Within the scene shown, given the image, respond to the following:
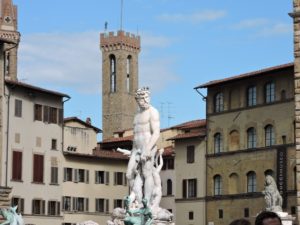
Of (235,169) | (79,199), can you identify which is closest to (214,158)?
(235,169)

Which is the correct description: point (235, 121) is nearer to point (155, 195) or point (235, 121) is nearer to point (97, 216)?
point (97, 216)

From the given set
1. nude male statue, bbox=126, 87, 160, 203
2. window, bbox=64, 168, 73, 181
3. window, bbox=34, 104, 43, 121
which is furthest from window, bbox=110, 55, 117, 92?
nude male statue, bbox=126, 87, 160, 203

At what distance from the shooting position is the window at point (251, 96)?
6206 cm

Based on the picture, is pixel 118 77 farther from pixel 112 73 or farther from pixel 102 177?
pixel 102 177

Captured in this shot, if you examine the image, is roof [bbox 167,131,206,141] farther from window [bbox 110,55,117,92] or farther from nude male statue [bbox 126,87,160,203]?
window [bbox 110,55,117,92]

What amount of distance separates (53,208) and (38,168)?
3166 millimetres

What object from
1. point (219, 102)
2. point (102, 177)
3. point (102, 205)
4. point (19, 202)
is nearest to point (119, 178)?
point (102, 177)

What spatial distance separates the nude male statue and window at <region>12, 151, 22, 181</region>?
3715 centimetres

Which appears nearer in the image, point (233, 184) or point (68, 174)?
point (233, 184)

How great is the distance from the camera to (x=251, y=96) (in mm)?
62344

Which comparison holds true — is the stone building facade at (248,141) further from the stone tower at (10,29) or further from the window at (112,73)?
the window at (112,73)

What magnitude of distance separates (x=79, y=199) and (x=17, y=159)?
28.4 ft

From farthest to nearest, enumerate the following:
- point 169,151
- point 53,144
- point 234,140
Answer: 1. point 169,151
2. point 53,144
3. point 234,140

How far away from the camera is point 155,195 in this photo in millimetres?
23469
